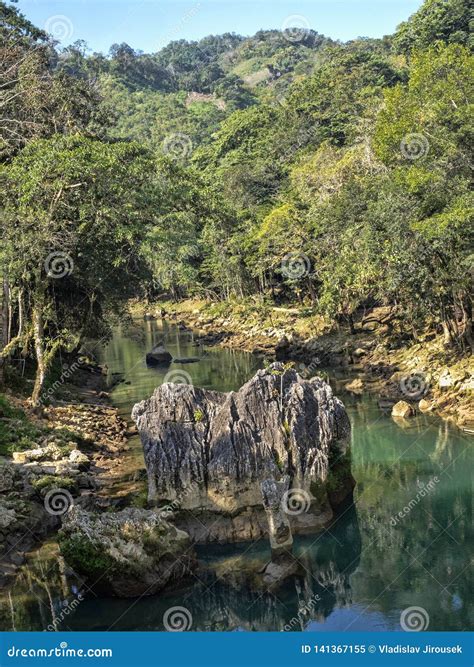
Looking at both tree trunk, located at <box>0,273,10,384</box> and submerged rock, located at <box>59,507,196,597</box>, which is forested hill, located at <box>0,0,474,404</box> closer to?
tree trunk, located at <box>0,273,10,384</box>

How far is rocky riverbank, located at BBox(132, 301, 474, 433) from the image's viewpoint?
34.2m

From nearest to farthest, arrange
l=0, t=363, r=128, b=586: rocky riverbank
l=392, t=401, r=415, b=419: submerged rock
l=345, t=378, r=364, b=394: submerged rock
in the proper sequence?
l=0, t=363, r=128, b=586: rocky riverbank < l=392, t=401, r=415, b=419: submerged rock < l=345, t=378, r=364, b=394: submerged rock

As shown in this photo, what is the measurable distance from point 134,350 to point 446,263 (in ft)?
122

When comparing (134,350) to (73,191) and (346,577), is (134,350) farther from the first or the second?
(346,577)

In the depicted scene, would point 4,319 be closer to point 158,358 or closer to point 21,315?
point 21,315

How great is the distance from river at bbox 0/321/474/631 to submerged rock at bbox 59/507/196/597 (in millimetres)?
418

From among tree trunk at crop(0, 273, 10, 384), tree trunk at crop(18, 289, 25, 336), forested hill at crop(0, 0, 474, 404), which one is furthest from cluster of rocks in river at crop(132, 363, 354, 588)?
tree trunk at crop(18, 289, 25, 336)

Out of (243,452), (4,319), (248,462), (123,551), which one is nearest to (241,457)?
(243,452)

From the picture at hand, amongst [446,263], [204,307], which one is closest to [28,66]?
[446,263]

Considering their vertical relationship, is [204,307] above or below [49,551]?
above

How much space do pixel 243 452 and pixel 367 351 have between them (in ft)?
88.6

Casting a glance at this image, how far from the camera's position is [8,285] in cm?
3186

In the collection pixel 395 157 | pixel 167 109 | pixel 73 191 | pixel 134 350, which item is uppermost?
pixel 167 109

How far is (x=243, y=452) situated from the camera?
20.9m
